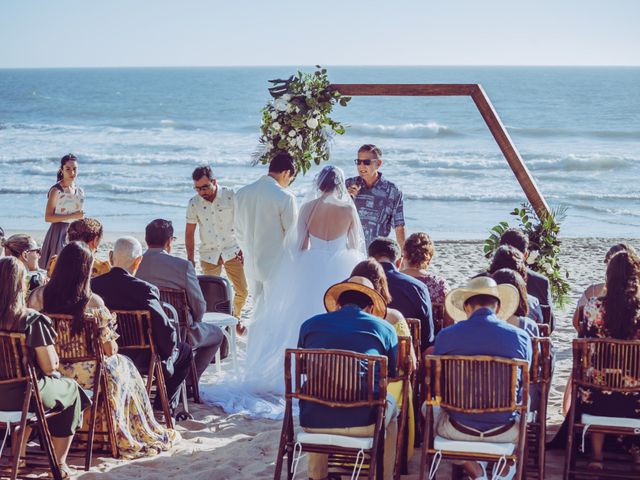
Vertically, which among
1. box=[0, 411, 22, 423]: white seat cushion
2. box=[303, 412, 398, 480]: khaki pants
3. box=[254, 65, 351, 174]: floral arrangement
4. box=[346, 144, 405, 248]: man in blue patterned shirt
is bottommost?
box=[303, 412, 398, 480]: khaki pants

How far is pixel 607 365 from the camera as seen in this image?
16.0 feet

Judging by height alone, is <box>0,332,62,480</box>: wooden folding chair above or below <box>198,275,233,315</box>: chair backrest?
below

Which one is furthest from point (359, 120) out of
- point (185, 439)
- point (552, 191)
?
point (185, 439)

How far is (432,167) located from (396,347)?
26.3m

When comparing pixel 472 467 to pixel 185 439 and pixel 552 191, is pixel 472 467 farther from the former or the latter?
pixel 552 191

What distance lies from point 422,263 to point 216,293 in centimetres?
209

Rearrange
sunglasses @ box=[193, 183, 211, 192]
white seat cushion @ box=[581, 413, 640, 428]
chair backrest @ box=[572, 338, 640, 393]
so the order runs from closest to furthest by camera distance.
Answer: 1. chair backrest @ box=[572, 338, 640, 393]
2. white seat cushion @ box=[581, 413, 640, 428]
3. sunglasses @ box=[193, 183, 211, 192]

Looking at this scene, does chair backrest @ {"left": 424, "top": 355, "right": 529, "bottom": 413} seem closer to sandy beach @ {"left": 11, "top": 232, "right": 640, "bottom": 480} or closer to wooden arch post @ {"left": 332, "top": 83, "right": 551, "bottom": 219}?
sandy beach @ {"left": 11, "top": 232, "right": 640, "bottom": 480}

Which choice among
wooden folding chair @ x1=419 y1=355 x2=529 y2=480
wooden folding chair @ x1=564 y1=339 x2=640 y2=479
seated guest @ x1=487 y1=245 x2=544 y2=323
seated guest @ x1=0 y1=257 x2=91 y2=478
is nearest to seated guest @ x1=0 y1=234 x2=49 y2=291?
seated guest @ x1=0 y1=257 x2=91 y2=478

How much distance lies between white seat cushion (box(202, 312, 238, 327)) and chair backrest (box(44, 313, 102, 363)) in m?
1.74

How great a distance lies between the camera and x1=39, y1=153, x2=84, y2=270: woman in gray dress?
29.0 ft

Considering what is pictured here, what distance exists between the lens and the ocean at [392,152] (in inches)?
866

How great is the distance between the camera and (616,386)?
4871 mm

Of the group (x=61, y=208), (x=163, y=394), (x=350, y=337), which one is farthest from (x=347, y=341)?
(x=61, y=208)
